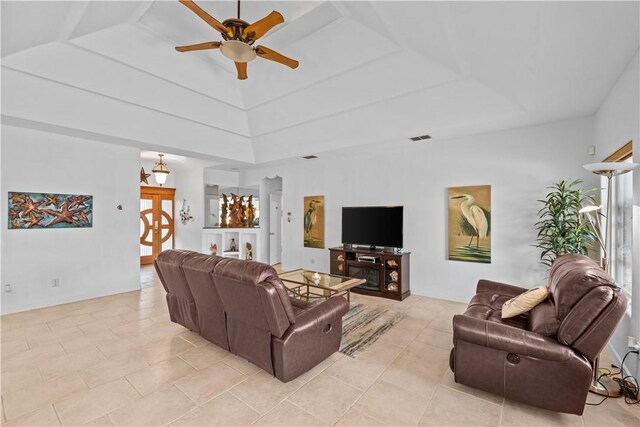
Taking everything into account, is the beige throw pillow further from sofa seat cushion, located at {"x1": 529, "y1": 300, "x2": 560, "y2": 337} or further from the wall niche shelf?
the wall niche shelf

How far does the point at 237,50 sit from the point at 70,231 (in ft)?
14.8

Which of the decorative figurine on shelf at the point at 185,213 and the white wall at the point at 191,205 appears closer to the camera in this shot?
the white wall at the point at 191,205

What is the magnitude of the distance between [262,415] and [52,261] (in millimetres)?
4831

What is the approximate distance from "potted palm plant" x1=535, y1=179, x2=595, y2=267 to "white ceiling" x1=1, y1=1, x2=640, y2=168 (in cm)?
107

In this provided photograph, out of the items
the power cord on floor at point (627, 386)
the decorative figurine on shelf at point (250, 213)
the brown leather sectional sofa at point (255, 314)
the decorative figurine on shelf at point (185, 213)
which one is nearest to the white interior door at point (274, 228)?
the decorative figurine on shelf at point (250, 213)

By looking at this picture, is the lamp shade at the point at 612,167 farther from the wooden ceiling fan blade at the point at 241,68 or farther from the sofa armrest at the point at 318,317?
the wooden ceiling fan blade at the point at 241,68

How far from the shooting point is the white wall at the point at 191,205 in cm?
841

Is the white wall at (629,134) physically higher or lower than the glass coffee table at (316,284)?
higher

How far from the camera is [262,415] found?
2.16m

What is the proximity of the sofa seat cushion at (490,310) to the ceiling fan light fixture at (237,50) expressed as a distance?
331 centimetres

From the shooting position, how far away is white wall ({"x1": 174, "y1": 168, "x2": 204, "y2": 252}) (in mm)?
8406

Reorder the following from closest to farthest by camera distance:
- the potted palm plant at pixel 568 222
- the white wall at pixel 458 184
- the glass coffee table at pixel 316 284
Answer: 1. the potted palm plant at pixel 568 222
2. the glass coffee table at pixel 316 284
3. the white wall at pixel 458 184

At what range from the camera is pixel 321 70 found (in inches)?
168

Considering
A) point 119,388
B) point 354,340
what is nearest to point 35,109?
point 119,388
